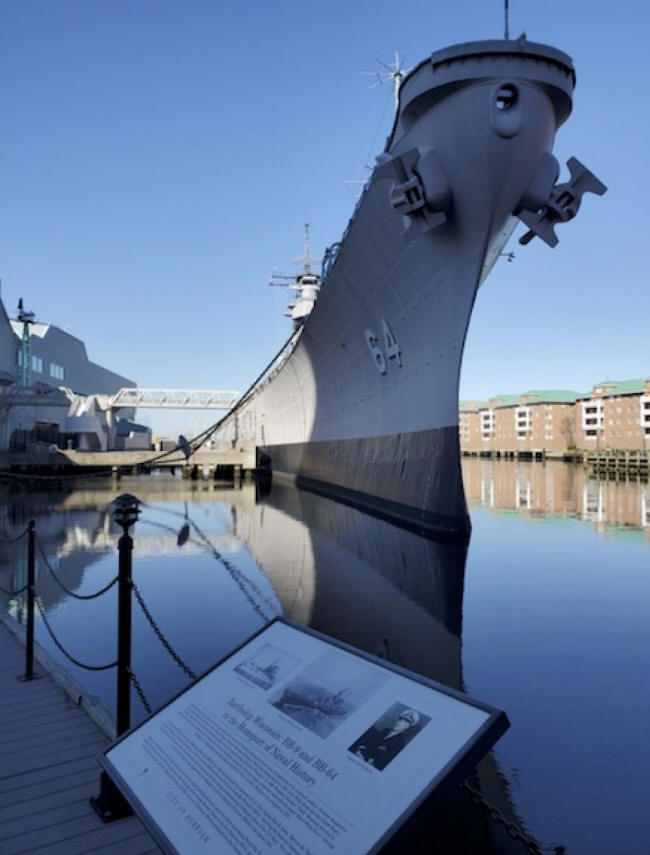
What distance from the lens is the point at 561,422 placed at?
3679 inches

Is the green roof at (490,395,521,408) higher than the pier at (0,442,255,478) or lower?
higher

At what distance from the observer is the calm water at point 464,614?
13.5 ft

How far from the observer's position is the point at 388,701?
2221 millimetres

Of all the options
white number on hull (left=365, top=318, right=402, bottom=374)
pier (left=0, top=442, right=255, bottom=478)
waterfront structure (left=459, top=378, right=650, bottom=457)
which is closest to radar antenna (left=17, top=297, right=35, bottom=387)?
pier (left=0, top=442, right=255, bottom=478)

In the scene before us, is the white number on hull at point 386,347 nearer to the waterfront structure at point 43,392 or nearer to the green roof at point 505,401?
the waterfront structure at point 43,392

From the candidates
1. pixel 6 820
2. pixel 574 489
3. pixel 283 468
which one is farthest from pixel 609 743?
pixel 283 468

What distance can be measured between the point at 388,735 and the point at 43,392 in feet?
139

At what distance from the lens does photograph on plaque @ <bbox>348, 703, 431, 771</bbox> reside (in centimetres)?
204

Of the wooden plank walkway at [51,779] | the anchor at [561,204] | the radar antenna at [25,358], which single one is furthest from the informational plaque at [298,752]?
the radar antenna at [25,358]

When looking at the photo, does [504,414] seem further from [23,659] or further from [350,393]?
[23,659]

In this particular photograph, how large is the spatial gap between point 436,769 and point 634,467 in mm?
65191

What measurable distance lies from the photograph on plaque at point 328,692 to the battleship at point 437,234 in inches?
452

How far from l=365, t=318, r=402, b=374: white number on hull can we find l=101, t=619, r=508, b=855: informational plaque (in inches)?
569

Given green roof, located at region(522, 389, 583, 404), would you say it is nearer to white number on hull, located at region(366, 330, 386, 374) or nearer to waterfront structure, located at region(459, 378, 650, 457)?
waterfront structure, located at region(459, 378, 650, 457)
